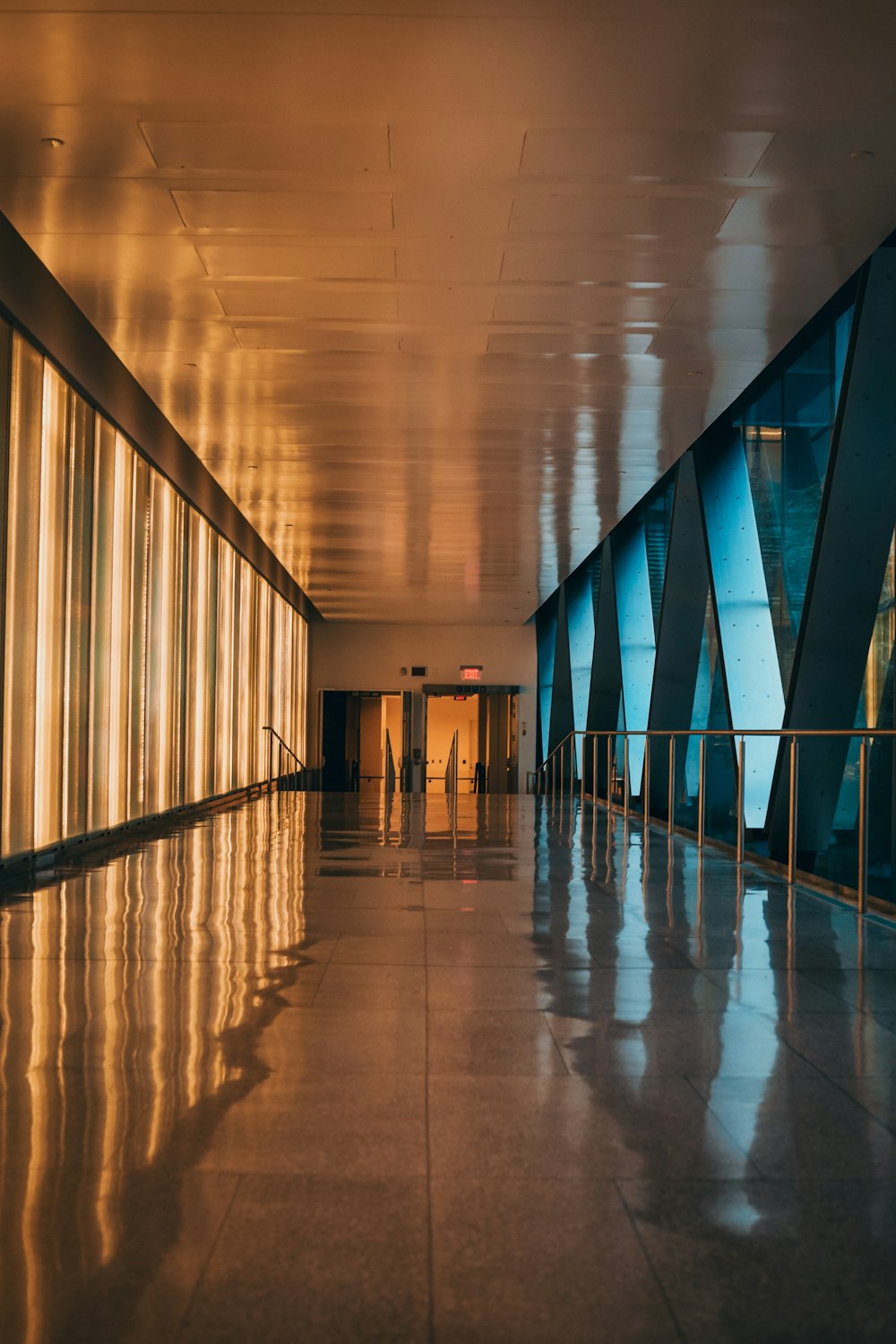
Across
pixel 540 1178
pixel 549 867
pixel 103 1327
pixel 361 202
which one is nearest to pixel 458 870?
pixel 549 867

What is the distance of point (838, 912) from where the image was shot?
6102mm

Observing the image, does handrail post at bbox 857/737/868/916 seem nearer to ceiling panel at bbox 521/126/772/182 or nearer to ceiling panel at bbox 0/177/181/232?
ceiling panel at bbox 521/126/772/182

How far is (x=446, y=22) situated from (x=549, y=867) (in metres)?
5.25

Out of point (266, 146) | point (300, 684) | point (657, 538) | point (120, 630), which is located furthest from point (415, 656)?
point (266, 146)

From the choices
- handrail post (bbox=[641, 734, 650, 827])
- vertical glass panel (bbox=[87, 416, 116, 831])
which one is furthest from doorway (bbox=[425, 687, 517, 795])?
vertical glass panel (bbox=[87, 416, 116, 831])

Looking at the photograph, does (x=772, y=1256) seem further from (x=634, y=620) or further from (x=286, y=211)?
(x=634, y=620)

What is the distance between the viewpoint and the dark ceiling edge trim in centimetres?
671

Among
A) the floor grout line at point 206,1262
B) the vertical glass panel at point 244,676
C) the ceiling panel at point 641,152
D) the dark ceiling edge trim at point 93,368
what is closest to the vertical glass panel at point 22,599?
the dark ceiling edge trim at point 93,368

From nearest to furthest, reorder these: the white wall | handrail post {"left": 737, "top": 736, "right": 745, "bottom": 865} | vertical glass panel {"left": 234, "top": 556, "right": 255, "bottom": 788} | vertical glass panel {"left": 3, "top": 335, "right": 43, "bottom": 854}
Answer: vertical glass panel {"left": 3, "top": 335, "right": 43, "bottom": 854}
handrail post {"left": 737, "top": 736, "right": 745, "bottom": 865}
vertical glass panel {"left": 234, "top": 556, "right": 255, "bottom": 788}
the white wall

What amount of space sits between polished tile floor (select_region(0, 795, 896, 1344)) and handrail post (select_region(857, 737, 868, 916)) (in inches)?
9.3

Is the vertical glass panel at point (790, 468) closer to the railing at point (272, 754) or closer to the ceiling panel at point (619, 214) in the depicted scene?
the ceiling panel at point (619, 214)

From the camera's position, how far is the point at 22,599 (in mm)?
7133

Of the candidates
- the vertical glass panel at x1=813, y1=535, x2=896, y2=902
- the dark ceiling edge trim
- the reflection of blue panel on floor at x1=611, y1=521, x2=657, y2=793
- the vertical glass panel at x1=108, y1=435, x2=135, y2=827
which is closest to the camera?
the vertical glass panel at x1=813, y1=535, x2=896, y2=902

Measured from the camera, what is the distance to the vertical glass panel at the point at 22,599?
6906 millimetres
